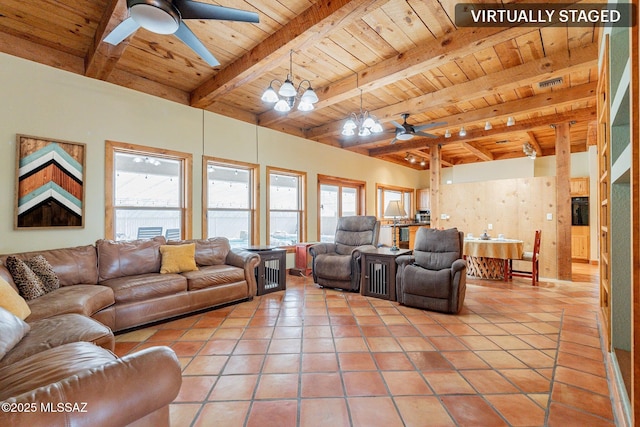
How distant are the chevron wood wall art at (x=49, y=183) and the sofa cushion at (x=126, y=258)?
1.86ft

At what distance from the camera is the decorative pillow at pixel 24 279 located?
235 cm

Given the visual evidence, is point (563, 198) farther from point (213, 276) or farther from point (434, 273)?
point (213, 276)

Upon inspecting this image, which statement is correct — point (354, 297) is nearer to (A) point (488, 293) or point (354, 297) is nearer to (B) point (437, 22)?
(A) point (488, 293)

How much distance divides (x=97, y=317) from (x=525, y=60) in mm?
5278

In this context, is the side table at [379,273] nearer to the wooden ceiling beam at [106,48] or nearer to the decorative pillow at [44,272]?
the decorative pillow at [44,272]

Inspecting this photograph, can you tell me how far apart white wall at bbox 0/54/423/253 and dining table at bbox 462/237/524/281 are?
367 centimetres

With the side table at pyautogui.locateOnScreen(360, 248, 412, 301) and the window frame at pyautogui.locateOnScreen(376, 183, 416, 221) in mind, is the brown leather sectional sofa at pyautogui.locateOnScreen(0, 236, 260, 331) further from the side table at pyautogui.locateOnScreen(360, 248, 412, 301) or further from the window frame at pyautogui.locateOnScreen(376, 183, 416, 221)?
the window frame at pyautogui.locateOnScreen(376, 183, 416, 221)

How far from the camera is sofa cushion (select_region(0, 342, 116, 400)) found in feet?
3.71

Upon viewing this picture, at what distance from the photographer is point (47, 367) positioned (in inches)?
48.8

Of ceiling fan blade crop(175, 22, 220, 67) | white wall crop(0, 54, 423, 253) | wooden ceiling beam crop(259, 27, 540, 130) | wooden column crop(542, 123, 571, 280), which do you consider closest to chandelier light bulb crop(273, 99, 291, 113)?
ceiling fan blade crop(175, 22, 220, 67)

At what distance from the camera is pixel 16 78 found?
2.99 meters

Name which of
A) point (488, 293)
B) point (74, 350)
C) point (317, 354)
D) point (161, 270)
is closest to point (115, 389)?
point (74, 350)

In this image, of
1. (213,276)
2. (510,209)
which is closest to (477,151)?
(510,209)

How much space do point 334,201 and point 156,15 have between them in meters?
5.27
